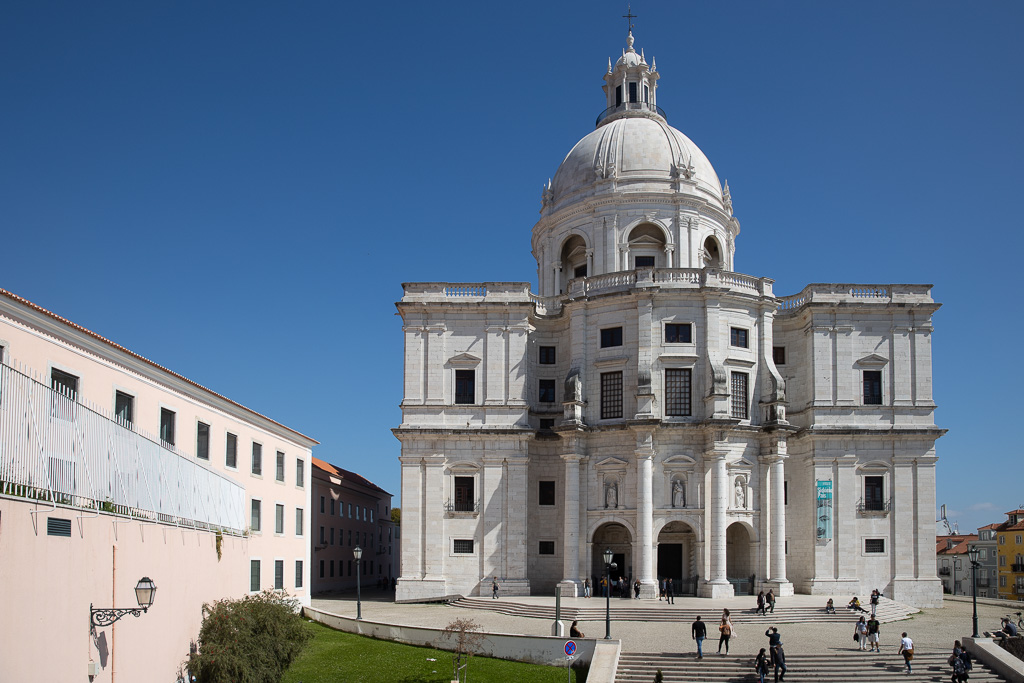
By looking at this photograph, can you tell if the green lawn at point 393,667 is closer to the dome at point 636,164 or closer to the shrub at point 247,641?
the shrub at point 247,641

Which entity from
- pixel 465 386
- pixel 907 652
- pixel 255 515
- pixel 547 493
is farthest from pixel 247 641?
pixel 547 493

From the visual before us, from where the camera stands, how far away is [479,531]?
46094mm

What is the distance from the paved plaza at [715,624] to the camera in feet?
105

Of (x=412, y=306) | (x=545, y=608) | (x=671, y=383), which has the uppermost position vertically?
(x=412, y=306)

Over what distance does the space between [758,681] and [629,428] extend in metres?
17.8

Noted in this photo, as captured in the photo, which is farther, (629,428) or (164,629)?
(629,428)

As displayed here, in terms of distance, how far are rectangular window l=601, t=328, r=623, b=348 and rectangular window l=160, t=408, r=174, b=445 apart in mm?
24175

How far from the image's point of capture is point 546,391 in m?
49.9

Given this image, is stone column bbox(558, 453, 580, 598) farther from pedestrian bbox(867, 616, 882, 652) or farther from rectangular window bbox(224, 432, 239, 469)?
rectangular window bbox(224, 432, 239, 469)

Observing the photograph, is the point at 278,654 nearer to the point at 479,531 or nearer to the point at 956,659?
the point at 956,659

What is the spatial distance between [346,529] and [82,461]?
155ft

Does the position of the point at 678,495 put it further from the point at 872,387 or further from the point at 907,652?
the point at 907,652

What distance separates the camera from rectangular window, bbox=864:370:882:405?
47.5 metres

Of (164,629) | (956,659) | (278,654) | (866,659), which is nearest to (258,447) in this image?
(278,654)
